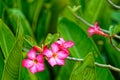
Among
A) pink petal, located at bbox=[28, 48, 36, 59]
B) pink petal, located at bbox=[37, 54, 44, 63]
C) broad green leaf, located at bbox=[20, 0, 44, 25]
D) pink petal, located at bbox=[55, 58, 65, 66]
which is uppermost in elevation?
pink petal, located at bbox=[28, 48, 36, 59]

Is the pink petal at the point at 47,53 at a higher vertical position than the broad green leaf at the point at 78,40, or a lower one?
higher

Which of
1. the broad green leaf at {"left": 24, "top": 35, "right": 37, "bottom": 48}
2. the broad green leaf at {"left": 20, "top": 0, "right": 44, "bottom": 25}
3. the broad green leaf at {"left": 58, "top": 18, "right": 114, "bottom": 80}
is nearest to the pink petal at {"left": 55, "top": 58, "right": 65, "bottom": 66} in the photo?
the broad green leaf at {"left": 24, "top": 35, "right": 37, "bottom": 48}

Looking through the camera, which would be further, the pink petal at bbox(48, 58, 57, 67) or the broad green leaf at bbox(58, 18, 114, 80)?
the broad green leaf at bbox(58, 18, 114, 80)

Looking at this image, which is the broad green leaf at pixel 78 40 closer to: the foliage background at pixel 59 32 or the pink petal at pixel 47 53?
the foliage background at pixel 59 32

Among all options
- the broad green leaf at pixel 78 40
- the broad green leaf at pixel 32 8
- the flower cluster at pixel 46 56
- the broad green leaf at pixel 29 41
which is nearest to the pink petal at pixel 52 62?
the flower cluster at pixel 46 56

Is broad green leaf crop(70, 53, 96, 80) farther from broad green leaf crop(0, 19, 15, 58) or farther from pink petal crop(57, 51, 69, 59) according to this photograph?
broad green leaf crop(0, 19, 15, 58)

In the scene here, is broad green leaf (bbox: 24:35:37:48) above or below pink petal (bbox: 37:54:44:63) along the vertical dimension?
below

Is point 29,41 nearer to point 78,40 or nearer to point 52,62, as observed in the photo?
point 52,62

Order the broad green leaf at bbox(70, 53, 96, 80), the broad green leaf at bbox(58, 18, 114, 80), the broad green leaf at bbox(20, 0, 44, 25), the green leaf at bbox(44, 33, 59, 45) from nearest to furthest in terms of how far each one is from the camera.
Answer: the broad green leaf at bbox(70, 53, 96, 80) < the green leaf at bbox(44, 33, 59, 45) < the broad green leaf at bbox(58, 18, 114, 80) < the broad green leaf at bbox(20, 0, 44, 25)

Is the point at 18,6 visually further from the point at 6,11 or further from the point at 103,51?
the point at 103,51
